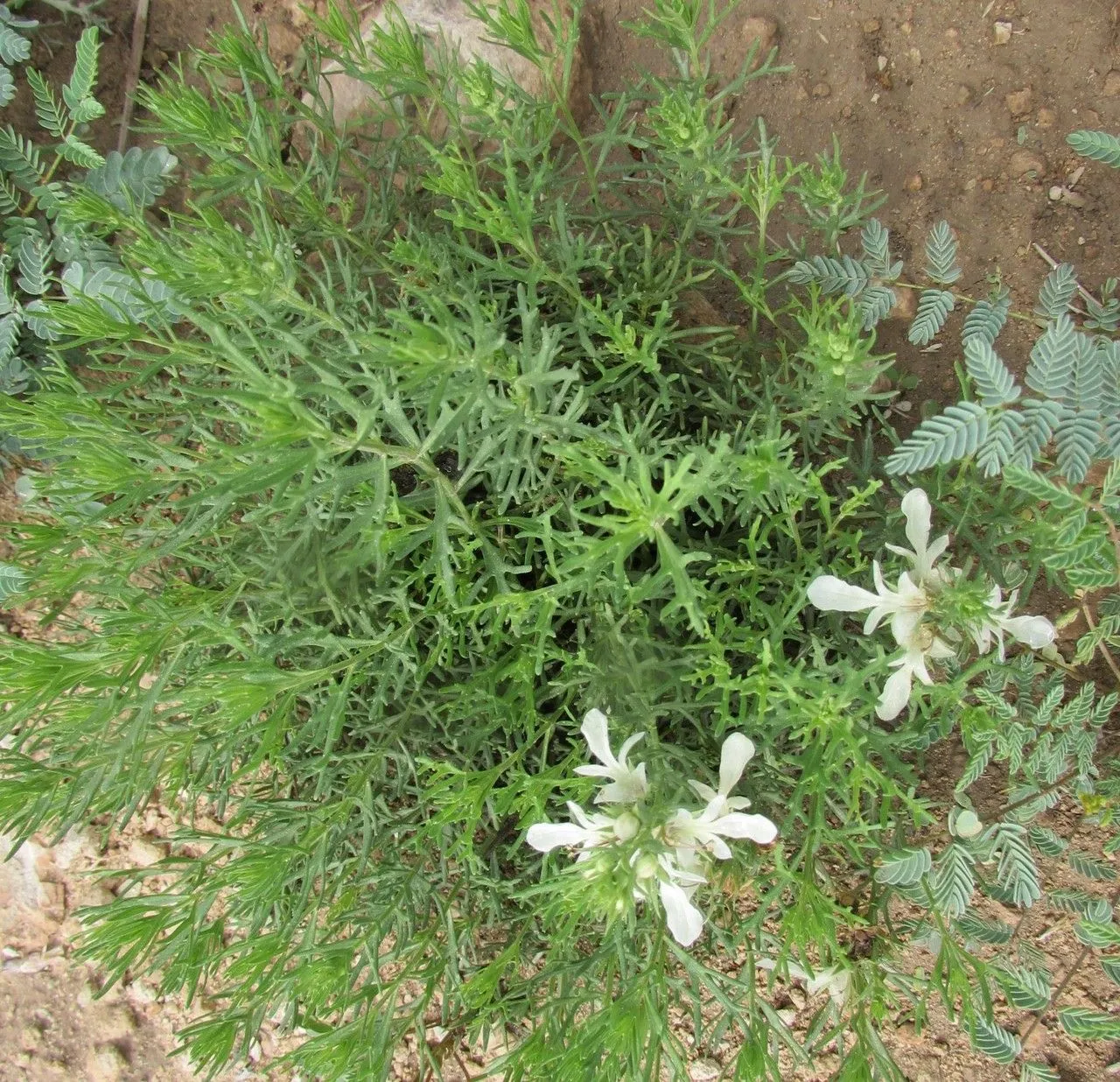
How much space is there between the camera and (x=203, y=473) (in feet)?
5.58

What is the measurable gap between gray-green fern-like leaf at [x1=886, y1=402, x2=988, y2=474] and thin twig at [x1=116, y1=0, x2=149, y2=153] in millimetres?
2693

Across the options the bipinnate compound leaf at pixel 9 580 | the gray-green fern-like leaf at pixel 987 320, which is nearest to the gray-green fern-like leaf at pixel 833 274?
the gray-green fern-like leaf at pixel 987 320

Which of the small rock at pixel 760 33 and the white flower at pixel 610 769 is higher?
the small rock at pixel 760 33

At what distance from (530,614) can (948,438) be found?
2.92 feet

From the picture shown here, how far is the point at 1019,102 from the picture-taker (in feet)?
8.66

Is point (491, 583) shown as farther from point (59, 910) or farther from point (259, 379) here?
point (59, 910)

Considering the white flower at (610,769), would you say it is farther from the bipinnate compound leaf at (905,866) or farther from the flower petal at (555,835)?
the bipinnate compound leaf at (905,866)

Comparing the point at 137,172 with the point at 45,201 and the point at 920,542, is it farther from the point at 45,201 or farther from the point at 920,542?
the point at 920,542

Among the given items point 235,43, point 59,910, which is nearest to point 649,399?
point 235,43

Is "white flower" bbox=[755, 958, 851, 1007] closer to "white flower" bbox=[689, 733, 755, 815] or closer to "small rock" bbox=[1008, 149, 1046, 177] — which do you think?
"white flower" bbox=[689, 733, 755, 815]

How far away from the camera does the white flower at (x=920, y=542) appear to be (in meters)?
1.62

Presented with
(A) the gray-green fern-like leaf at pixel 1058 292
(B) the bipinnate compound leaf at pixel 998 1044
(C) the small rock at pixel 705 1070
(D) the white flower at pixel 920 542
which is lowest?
(C) the small rock at pixel 705 1070

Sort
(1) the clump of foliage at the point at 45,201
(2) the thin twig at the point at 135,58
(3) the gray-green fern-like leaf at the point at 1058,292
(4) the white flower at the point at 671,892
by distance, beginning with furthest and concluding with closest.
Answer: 1. (2) the thin twig at the point at 135,58
2. (1) the clump of foliage at the point at 45,201
3. (3) the gray-green fern-like leaf at the point at 1058,292
4. (4) the white flower at the point at 671,892

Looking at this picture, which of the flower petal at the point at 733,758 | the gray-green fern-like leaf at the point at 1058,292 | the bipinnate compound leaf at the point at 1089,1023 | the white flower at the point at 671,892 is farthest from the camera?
the gray-green fern-like leaf at the point at 1058,292
